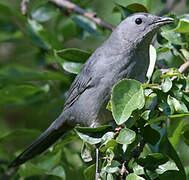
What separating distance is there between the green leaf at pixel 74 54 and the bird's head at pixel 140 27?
377mm

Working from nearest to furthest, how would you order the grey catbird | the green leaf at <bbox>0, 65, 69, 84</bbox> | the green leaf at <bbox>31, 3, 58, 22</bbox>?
1. the grey catbird
2. the green leaf at <bbox>0, 65, 69, 84</bbox>
3. the green leaf at <bbox>31, 3, 58, 22</bbox>

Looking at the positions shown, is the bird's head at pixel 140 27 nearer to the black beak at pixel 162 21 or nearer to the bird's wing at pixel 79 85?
the black beak at pixel 162 21

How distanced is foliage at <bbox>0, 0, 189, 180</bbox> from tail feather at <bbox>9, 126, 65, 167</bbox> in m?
0.12

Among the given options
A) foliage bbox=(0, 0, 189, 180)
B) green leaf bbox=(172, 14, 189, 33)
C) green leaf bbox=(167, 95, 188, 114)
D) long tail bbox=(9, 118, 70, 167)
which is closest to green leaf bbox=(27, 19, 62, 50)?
foliage bbox=(0, 0, 189, 180)

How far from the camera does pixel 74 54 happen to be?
3.91 m

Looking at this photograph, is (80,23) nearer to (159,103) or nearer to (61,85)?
(61,85)

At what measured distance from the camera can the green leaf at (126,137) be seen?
8.89 ft

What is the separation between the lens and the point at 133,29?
3.94 meters

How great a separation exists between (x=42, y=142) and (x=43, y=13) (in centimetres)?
147

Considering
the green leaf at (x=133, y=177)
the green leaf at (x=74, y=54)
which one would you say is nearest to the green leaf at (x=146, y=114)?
the green leaf at (x=133, y=177)

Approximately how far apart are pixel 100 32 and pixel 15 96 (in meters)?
1.23

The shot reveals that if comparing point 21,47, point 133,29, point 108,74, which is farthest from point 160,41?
point 21,47

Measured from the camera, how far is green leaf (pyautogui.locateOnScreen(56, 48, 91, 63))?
3.87 meters

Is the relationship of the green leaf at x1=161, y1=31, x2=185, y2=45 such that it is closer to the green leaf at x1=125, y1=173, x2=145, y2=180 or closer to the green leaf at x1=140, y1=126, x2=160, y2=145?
the green leaf at x1=140, y1=126, x2=160, y2=145
